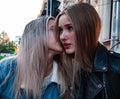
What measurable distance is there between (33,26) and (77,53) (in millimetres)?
606

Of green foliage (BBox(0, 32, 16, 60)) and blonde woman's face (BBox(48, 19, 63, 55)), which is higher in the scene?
blonde woman's face (BBox(48, 19, 63, 55))

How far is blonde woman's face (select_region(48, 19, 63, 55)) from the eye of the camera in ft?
12.0

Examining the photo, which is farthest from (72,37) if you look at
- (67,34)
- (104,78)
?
(104,78)

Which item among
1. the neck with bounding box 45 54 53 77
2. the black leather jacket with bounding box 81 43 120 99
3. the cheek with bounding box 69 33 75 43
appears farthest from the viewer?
the neck with bounding box 45 54 53 77

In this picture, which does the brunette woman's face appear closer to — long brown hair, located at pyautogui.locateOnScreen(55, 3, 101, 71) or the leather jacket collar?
long brown hair, located at pyautogui.locateOnScreen(55, 3, 101, 71)

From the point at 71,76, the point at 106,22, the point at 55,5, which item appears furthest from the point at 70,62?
the point at 106,22

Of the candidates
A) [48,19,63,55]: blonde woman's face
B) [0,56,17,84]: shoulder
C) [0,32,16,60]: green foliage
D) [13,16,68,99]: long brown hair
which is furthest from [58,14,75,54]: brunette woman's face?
[0,32,16,60]: green foliage

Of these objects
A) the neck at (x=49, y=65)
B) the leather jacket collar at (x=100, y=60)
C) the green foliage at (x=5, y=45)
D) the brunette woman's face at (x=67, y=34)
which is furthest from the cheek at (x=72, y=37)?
the green foliage at (x=5, y=45)

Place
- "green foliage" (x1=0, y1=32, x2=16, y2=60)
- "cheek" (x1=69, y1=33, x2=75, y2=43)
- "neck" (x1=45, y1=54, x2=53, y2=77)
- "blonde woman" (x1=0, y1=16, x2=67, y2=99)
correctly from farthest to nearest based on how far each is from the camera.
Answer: "green foliage" (x1=0, y1=32, x2=16, y2=60)
"neck" (x1=45, y1=54, x2=53, y2=77)
"blonde woman" (x1=0, y1=16, x2=67, y2=99)
"cheek" (x1=69, y1=33, x2=75, y2=43)

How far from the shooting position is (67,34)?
11.2 ft

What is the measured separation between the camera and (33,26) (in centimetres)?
379

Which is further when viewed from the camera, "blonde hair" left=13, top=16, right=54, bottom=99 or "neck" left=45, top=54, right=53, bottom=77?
"neck" left=45, top=54, right=53, bottom=77

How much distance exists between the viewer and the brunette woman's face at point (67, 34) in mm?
3396

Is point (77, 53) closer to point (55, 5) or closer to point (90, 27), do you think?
point (90, 27)
